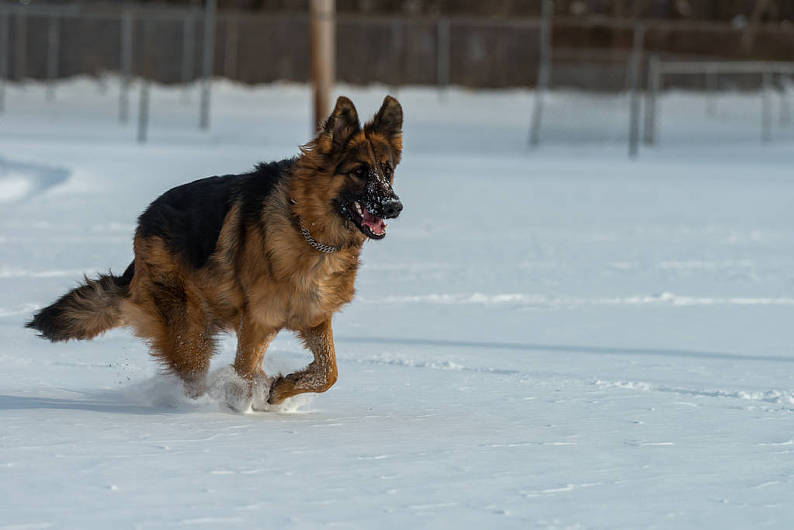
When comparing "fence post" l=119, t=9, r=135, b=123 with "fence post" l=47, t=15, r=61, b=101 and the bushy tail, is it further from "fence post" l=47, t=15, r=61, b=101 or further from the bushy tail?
the bushy tail

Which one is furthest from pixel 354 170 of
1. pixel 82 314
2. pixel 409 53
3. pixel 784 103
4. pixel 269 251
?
pixel 784 103

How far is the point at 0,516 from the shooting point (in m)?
4.05

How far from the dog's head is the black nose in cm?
2

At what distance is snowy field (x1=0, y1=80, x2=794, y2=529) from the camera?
440 cm

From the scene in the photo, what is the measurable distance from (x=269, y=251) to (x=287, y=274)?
5.8 inches

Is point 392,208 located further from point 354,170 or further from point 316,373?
point 316,373

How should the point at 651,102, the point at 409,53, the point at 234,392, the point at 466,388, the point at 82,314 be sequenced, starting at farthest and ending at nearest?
1. the point at 409,53
2. the point at 651,102
3. the point at 466,388
4. the point at 82,314
5. the point at 234,392

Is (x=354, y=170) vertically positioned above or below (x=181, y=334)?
above

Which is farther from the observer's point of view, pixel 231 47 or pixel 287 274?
pixel 231 47

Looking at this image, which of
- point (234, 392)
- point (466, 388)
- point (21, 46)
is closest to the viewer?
point (234, 392)

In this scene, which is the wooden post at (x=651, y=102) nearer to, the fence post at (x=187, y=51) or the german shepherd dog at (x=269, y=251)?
the fence post at (x=187, y=51)

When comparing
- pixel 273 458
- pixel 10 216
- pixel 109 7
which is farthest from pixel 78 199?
pixel 109 7

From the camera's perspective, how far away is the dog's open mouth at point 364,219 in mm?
5934

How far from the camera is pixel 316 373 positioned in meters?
6.05
